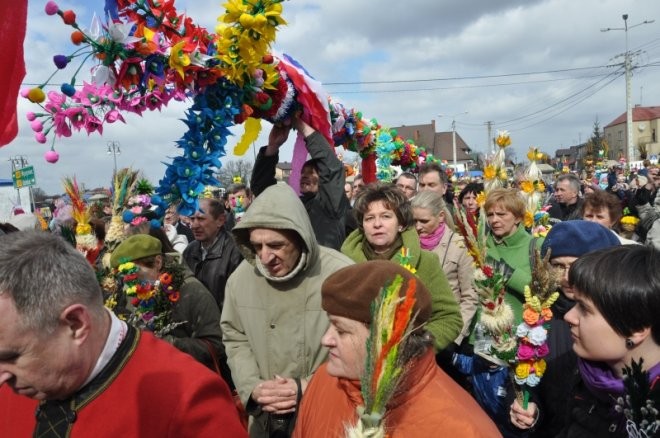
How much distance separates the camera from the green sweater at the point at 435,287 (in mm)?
2830

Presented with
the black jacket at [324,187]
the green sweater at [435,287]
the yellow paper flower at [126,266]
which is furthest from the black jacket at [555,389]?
the yellow paper flower at [126,266]

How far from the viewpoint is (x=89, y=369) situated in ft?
5.40

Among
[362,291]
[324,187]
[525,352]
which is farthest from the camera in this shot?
[324,187]

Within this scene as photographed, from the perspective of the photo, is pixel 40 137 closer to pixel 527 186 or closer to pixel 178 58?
pixel 178 58

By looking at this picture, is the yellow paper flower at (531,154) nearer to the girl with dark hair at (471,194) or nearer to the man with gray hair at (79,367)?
the girl with dark hair at (471,194)

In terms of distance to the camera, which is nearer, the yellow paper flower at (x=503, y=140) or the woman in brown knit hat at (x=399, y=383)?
the woman in brown knit hat at (x=399, y=383)

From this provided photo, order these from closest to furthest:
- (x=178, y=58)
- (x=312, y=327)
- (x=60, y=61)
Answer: (x=312, y=327) → (x=60, y=61) → (x=178, y=58)

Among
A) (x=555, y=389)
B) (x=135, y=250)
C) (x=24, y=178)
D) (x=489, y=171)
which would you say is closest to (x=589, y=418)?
(x=555, y=389)

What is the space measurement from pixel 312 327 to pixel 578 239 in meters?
1.43

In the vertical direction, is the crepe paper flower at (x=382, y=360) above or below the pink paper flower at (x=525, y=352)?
above

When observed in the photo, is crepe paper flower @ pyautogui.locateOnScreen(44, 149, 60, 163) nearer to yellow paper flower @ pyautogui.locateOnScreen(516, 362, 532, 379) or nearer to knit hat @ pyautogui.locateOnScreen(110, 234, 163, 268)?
knit hat @ pyautogui.locateOnScreen(110, 234, 163, 268)

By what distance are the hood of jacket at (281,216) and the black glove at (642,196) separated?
26.4ft

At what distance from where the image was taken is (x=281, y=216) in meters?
2.61

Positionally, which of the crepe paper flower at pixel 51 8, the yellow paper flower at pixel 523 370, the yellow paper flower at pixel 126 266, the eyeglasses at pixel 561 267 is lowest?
the yellow paper flower at pixel 523 370
